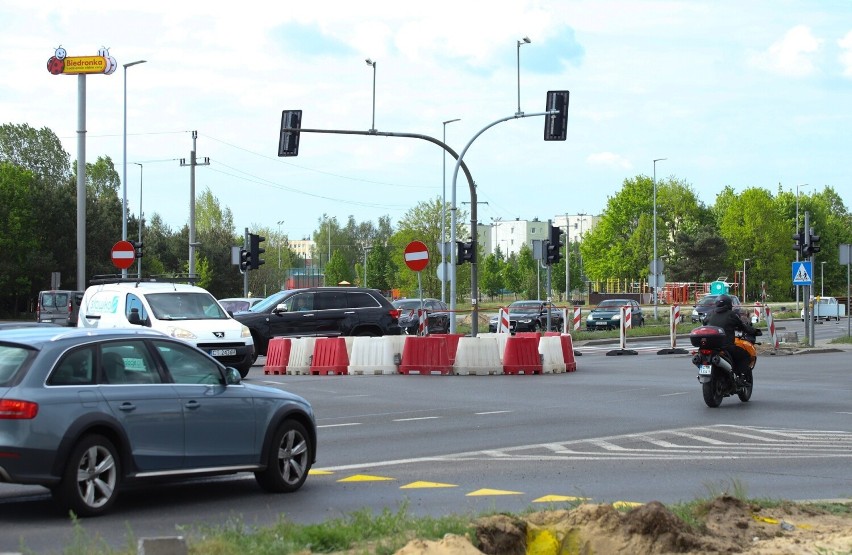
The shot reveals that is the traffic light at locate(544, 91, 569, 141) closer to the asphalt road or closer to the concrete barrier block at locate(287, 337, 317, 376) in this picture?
the concrete barrier block at locate(287, 337, 317, 376)

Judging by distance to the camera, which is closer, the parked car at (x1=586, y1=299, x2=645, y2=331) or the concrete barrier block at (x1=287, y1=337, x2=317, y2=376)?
the concrete barrier block at (x1=287, y1=337, x2=317, y2=376)

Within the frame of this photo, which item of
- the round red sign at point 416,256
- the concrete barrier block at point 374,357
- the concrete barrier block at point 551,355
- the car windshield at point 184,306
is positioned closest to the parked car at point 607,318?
the round red sign at point 416,256

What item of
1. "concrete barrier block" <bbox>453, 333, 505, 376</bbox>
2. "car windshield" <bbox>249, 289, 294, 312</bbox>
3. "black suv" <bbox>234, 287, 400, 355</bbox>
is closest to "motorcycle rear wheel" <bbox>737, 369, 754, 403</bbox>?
"concrete barrier block" <bbox>453, 333, 505, 376</bbox>

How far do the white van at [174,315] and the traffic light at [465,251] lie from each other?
31.7 feet

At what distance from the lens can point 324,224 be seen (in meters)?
190

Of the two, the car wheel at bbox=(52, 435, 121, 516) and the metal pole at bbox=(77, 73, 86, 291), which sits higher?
the metal pole at bbox=(77, 73, 86, 291)

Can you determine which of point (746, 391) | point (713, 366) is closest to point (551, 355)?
point (746, 391)

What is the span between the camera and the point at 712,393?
18562 mm

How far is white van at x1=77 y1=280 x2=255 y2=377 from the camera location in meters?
24.3

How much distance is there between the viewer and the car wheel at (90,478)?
28.9 feet

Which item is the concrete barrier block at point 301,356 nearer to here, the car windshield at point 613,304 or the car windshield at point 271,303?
the car windshield at point 271,303

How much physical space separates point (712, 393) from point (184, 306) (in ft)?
37.3

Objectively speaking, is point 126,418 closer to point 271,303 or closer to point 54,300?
point 271,303

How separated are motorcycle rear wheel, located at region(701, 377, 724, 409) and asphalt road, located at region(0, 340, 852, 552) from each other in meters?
0.11
